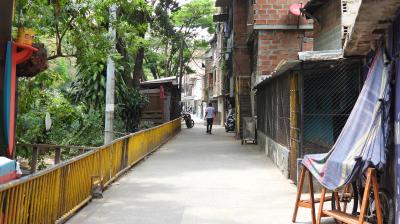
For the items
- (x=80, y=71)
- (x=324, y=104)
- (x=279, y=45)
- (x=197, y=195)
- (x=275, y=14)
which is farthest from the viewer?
(x=279, y=45)

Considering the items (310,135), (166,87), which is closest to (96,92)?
(310,135)

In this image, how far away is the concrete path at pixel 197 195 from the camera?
7652 millimetres

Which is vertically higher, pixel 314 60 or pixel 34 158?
pixel 314 60

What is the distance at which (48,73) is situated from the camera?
39.5ft

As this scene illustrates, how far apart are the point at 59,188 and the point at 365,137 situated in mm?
4206

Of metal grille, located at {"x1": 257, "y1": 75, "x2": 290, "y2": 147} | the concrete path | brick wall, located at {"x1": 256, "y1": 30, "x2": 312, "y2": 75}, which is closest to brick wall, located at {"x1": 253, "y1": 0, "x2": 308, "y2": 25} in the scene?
brick wall, located at {"x1": 256, "y1": 30, "x2": 312, "y2": 75}

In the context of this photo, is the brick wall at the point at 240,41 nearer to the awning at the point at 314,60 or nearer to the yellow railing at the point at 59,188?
the yellow railing at the point at 59,188

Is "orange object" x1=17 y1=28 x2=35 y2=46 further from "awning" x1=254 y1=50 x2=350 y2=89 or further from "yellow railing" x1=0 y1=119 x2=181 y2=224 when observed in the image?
"awning" x1=254 y1=50 x2=350 y2=89

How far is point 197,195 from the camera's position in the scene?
961 cm

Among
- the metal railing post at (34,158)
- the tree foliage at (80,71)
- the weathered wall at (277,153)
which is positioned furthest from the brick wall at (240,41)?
the metal railing post at (34,158)

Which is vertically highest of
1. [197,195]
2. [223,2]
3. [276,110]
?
[223,2]

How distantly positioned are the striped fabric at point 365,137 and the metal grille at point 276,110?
5609 millimetres

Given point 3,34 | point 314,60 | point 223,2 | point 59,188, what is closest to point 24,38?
point 3,34

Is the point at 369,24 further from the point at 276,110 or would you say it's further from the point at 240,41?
the point at 240,41
